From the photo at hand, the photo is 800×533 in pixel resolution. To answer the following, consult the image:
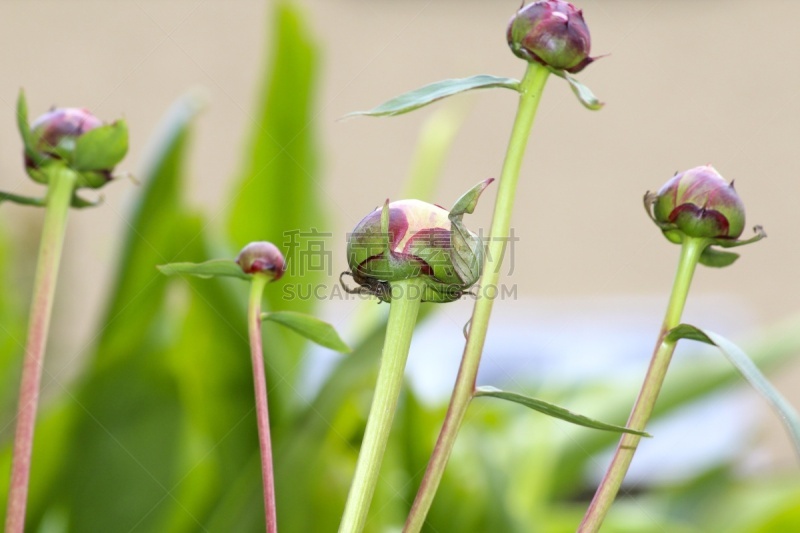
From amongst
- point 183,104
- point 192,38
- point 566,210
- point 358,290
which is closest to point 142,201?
point 183,104

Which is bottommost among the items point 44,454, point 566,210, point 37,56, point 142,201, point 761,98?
point 44,454

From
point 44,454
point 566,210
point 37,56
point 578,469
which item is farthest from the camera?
point 566,210

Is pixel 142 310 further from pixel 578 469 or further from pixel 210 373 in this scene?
pixel 578 469

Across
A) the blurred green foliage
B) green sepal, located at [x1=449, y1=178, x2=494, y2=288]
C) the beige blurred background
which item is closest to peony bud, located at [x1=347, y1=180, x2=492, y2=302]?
green sepal, located at [x1=449, y1=178, x2=494, y2=288]

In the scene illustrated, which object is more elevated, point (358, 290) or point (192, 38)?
point (192, 38)

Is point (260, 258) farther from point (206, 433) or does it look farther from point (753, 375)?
point (206, 433)

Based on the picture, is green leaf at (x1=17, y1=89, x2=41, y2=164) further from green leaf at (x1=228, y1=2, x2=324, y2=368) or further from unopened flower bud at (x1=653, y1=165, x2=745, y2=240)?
green leaf at (x1=228, y1=2, x2=324, y2=368)

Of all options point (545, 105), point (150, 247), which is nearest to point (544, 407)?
point (150, 247)
